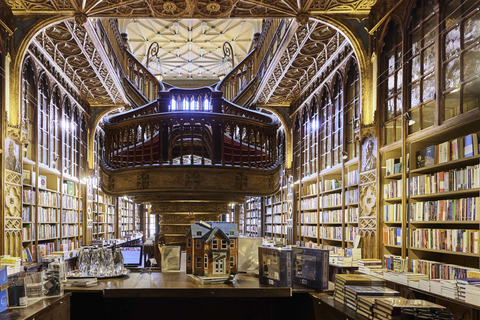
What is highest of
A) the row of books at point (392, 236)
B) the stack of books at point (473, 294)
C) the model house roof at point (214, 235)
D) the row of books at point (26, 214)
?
the model house roof at point (214, 235)

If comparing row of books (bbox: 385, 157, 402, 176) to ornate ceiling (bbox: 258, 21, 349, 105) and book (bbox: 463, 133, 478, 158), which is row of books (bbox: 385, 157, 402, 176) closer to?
book (bbox: 463, 133, 478, 158)

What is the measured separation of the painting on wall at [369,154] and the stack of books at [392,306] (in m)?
4.12

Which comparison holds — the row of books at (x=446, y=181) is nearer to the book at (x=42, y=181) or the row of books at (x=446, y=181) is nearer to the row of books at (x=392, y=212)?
the row of books at (x=392, y=212)

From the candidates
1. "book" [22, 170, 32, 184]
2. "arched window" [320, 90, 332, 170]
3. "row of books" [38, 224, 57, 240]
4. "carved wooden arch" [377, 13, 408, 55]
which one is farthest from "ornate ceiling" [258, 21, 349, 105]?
"row of books" [38, 224, 57, 240]

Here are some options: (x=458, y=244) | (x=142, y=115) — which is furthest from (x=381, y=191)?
(x=142, y=115)

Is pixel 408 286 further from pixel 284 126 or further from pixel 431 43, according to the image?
pixel 284 126

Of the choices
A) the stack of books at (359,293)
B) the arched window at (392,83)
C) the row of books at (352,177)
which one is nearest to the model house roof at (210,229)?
the stack of books at (359,293)

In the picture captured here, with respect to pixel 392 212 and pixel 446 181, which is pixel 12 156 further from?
pixel 446 181

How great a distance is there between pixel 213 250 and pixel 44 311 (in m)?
1.08

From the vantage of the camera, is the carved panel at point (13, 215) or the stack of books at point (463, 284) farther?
the carved panel at point (13, 215)

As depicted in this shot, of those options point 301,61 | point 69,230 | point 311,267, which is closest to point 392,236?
point 311,267

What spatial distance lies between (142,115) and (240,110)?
111cm

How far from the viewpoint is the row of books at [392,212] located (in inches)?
213

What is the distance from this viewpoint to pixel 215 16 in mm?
6801
